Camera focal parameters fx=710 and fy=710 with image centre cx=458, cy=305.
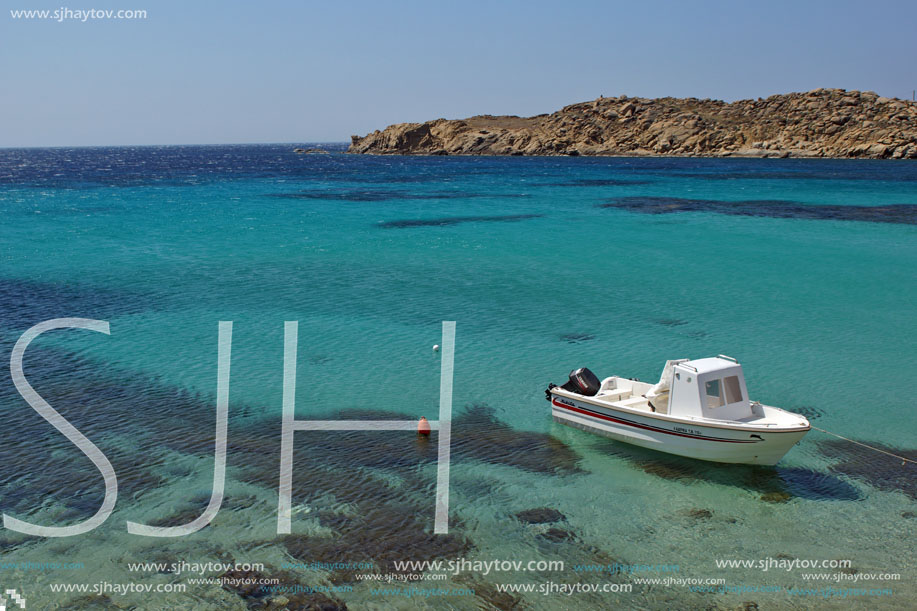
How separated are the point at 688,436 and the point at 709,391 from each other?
116 centimetres

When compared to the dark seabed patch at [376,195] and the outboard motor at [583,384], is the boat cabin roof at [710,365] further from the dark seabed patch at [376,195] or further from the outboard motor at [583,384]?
the dark seabed patch at [376,195]

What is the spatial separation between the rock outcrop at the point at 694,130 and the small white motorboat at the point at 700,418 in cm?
13105

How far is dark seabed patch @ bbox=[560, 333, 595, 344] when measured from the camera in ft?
78.9

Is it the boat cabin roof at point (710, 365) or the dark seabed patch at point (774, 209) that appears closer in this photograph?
the boat cabin roof at point (710, 365)

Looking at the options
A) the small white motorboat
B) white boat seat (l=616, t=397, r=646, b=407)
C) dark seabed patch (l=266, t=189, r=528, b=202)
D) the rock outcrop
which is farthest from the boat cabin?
the rock outcrop

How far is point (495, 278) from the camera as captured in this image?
34094 millimetres

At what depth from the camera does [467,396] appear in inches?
776

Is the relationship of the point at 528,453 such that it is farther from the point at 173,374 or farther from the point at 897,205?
the point at 897,205

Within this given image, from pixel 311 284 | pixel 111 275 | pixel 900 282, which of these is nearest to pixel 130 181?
pixel 111 275

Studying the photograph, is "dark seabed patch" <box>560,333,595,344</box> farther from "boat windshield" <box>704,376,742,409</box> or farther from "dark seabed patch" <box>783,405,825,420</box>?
"boat windshield" <box>704,376,742,409</box>

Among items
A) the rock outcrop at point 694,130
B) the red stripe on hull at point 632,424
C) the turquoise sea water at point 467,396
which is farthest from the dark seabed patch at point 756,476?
the rock outcrop at point 694,130

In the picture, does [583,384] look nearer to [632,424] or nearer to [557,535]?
[632,424]

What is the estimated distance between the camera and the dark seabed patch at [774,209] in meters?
53.9

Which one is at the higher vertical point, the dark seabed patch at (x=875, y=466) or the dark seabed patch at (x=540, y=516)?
the dark seabed patch at (x=875, y=466)
